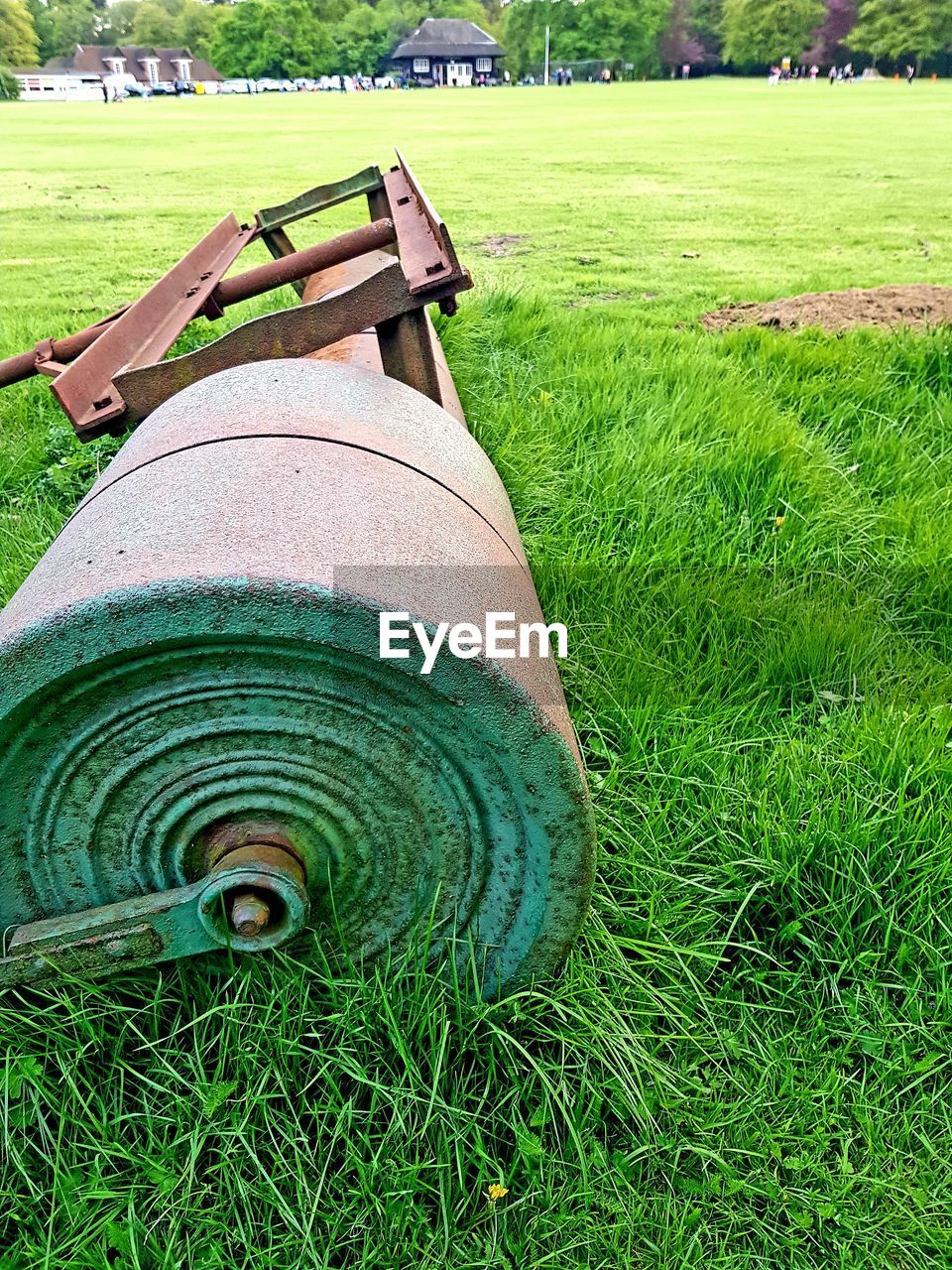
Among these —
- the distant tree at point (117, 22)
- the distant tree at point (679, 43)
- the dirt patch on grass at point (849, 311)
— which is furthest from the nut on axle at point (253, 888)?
the distant tree at point (117, 22)

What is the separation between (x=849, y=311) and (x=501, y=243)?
141 inches

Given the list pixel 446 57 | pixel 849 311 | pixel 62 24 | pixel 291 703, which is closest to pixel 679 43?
pixel 446 57

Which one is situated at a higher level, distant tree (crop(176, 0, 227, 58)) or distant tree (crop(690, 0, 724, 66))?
distant tree (crop(176, 0, 227, 58))

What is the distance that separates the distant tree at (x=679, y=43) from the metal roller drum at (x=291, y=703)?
86.5m

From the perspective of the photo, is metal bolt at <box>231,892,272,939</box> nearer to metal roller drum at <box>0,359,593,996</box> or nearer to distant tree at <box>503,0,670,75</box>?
metal roller drum at <box>0,359,593,996</box>

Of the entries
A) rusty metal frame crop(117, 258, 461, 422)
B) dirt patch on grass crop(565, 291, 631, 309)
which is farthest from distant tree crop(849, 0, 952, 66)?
rusty metal frame crop(117, 258, 461, 422)

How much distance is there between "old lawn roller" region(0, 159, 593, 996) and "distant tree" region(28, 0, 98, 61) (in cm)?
10927

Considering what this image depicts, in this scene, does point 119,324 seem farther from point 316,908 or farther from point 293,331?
point 316,908

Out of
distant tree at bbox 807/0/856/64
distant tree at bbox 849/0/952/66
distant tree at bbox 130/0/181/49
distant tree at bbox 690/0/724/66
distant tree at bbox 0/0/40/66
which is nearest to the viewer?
Answer: distant tree at bbox 849/0/952/66

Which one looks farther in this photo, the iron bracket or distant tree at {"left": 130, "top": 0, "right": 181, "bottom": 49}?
distant tree at {"left": 130, "top": 0, "right": 181, "bottom": 49}

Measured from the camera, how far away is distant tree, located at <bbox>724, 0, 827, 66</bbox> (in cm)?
6306

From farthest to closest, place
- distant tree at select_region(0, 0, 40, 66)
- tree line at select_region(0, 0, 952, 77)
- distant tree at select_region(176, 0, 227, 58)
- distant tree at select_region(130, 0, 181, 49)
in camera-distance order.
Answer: distant tree at select_region(130, 0, 181, 49) → distant tree at select_region(176, 0, 227, 58) → distant tree at select_region(0, 0, 40, 66) → tree line at select_region(0, 0, 952, 77)

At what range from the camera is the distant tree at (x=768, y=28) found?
63062 mm

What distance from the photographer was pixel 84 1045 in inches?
62.3
